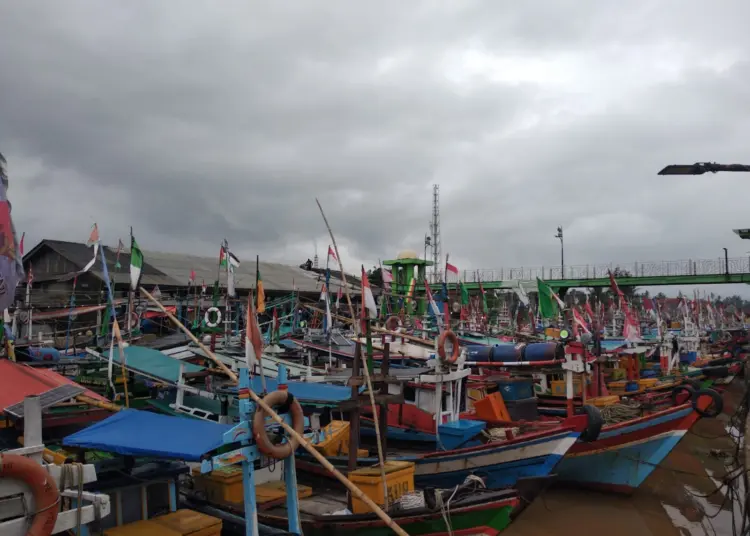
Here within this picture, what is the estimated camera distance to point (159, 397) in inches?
685

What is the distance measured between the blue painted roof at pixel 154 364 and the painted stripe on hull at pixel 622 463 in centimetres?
1128

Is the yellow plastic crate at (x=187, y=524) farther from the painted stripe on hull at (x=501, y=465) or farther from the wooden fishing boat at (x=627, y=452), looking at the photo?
the wooden fishing boat at (x=627, y=452)

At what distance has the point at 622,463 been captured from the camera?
16609mm

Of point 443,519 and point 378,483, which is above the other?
point 378,483

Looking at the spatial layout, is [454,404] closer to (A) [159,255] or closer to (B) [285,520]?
(B) [285,520]

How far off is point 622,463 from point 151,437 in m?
13.6

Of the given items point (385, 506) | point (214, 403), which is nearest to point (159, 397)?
point (214, 403)

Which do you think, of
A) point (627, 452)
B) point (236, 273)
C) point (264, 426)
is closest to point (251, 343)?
point (264, 426)

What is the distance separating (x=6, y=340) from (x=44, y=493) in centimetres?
1227

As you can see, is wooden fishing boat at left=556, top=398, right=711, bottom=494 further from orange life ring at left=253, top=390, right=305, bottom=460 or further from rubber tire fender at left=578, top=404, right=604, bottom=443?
orange life ring at left=253, top=390, right=305, bottom=460

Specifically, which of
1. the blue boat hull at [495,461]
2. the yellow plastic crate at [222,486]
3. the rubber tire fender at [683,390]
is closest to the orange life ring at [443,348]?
the blue boat hull at [495,461]

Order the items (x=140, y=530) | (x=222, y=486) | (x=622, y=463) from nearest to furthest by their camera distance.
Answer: (x=140, y=530), (x=222, y=486), (x=622, y=463)

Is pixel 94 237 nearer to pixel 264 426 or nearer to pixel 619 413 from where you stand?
pixel 264 426

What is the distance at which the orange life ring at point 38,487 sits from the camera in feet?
16.4
